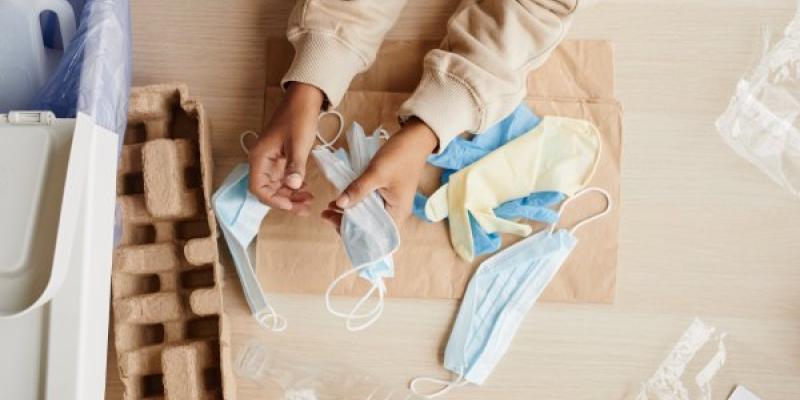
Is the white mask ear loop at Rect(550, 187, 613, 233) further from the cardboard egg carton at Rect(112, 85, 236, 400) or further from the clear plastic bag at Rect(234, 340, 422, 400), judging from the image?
the cardboard egg carton at Rect(112, 85, 236, 400)

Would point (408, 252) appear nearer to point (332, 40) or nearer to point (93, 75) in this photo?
point (332, 40)

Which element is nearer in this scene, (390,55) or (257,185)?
(257,185)

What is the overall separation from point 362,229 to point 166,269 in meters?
0.23

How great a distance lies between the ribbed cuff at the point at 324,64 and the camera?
29.0 inches

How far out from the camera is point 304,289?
80cm

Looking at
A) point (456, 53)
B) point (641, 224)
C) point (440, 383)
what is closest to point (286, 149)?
point (456, 53)

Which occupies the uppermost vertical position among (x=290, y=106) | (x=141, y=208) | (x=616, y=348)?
(x=290, y=106)

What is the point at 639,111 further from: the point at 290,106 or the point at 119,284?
the point at 119,284

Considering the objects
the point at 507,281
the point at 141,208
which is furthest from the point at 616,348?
the point at 141,208

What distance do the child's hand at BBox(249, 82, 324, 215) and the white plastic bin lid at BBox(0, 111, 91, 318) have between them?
208 millimetres

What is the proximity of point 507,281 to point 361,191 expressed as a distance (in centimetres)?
23

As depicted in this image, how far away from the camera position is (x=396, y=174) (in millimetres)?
695

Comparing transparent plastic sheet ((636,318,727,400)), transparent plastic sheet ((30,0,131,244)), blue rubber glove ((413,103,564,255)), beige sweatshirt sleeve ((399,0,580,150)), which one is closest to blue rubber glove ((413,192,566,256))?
blue rubber glove ((413,103,564,255))

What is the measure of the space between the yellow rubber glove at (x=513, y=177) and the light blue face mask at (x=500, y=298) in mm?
26
